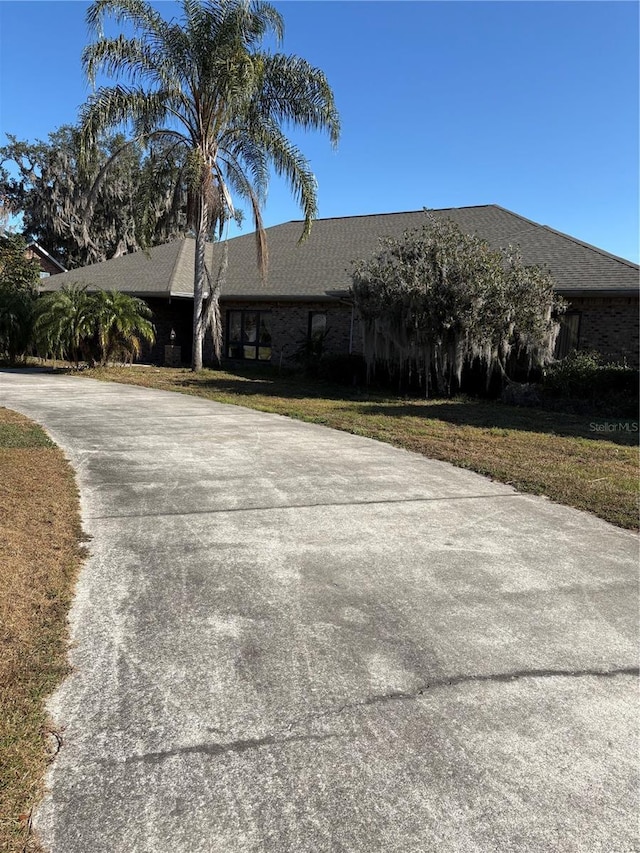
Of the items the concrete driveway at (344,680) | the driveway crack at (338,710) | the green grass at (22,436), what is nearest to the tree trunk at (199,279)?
the green grass at (22,436)

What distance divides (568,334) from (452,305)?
4492mm

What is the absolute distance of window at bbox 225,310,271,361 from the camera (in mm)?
21875

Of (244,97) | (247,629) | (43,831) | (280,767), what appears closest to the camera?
(43,831)

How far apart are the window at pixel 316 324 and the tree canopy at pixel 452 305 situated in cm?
506

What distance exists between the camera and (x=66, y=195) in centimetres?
3944

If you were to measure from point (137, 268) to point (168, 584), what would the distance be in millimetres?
22525

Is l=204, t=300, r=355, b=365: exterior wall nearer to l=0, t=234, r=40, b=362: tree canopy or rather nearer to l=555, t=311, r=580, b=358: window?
l=0, t=234, r=40, b=362: tree canopy

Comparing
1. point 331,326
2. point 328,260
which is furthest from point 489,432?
point 328,260

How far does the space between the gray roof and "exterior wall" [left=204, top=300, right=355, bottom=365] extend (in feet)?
→ 2.23

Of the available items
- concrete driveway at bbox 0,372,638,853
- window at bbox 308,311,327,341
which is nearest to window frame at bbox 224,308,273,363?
window at bbox 308,311,327,341

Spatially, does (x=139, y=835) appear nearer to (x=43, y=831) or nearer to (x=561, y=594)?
(x=43, y=831)

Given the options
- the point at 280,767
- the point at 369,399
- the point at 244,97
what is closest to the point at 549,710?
the point at 280,767

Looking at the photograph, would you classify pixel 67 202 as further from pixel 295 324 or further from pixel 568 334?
pixel 568 334

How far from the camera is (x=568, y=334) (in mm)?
16281
